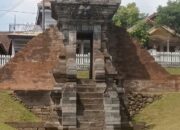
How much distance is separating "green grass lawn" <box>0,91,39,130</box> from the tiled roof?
977mm

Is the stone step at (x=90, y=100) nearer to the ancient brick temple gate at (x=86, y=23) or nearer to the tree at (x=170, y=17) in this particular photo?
the ancient brick temple gate at (x=86, y=23)

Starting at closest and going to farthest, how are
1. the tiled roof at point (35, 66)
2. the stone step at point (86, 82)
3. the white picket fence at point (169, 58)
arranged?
the stone step at point (86, 82), the tiled roof at point (35, 66), the white picket fence at point (169, 58)

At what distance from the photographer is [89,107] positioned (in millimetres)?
22312

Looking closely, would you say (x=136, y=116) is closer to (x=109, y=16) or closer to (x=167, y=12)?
(x=109, y=16)

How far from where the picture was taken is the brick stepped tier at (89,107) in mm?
22000

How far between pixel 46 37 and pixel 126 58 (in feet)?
12.1

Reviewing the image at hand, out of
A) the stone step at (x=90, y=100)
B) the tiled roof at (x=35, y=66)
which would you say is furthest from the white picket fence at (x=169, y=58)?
the stone step at (x=90, y=100)

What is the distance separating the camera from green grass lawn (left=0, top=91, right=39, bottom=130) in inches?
970

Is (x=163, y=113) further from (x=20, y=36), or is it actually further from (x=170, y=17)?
(x=170, y=17)

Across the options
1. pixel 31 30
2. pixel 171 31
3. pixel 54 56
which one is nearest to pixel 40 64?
pixel 54 56

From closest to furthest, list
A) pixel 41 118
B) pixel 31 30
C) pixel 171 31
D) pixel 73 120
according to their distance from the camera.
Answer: pixel 73 120
pixel 41 118
pixel 31 30
pixel 171 31

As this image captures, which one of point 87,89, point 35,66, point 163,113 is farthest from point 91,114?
point 35,66

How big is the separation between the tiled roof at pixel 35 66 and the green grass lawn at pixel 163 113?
14.2ft

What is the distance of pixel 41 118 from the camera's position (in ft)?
85.5
